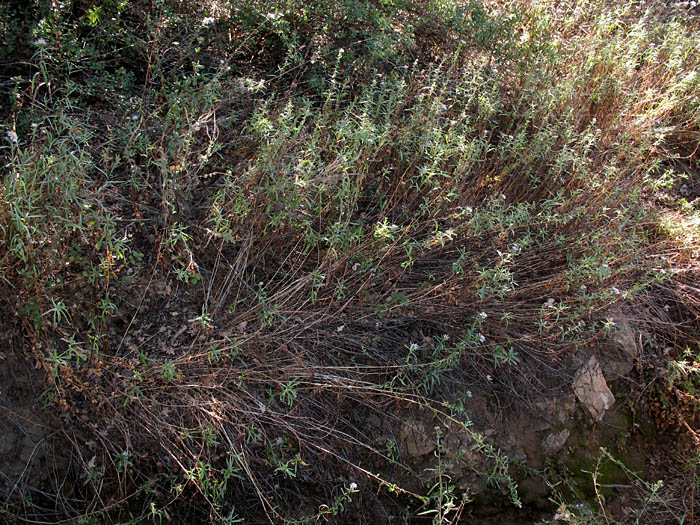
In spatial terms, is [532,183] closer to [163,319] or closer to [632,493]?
[632,493]

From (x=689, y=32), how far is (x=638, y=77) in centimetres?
154

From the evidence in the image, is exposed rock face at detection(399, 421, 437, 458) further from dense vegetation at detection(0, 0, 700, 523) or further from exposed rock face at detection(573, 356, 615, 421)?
exposed rock face at detection(573, 356, 615, 421)

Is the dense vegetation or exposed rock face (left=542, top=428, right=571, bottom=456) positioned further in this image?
exposed rock face (left=542, top=428, right=571, bottom=456)

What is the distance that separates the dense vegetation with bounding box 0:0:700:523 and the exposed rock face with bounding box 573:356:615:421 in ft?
0.44

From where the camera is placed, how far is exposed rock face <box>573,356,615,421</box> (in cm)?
383

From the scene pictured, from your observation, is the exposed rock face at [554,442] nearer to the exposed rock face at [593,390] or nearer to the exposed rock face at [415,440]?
the exposed rock face at [593,390]

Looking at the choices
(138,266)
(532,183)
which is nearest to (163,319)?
(138,266)

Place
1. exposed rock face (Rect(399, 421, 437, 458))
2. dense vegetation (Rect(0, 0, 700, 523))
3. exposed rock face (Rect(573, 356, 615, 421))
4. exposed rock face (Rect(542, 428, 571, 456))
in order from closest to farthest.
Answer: dense vegetation (Rect(0, 0, 700, 523))
exposed rock face (Rect(399, 421, 437, 458))
exposed rock face (Rect(542, 428, 571, 456))
exposed rock face (Rect(573, 356, 615, 421))

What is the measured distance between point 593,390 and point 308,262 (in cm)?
208

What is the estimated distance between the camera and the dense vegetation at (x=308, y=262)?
2.75m

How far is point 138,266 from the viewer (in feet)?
10.2

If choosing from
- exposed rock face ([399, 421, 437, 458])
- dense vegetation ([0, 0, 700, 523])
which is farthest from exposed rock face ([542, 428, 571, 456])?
exposed rock face ([399, 421, 437, 458])

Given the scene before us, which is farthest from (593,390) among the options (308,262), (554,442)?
(308,262)

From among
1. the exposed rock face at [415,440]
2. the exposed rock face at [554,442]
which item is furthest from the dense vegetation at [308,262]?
the exposed rock face at [554,442]
